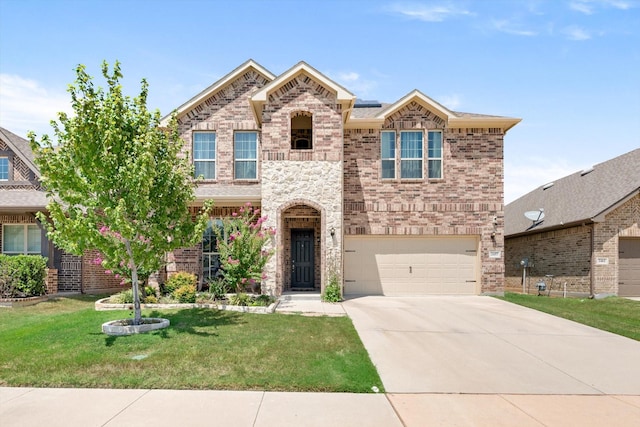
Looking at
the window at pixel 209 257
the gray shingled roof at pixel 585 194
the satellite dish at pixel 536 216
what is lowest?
the window at pixel 209 257

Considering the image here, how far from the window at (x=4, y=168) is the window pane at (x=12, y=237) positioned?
207 cm

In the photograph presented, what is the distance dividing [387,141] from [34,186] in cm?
1390

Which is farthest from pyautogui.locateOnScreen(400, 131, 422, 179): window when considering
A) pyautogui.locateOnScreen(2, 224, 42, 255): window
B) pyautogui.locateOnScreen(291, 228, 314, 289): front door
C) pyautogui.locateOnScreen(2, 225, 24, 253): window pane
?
pyautogui.locateOnScreen(2, 225, 24, 253): window pane

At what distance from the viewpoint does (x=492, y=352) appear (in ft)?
26.4

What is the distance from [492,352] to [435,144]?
9.98m

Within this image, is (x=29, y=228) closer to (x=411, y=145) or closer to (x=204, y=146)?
(x=204, y=146)

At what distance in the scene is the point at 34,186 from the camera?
16.5 metres

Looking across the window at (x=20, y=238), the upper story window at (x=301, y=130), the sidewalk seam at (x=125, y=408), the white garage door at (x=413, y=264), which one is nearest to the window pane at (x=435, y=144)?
the white garage door at (x=413, y=264)

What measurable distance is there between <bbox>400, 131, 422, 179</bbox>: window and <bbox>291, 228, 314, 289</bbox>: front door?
4385 mm

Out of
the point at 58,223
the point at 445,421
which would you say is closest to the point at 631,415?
the point at 445,421

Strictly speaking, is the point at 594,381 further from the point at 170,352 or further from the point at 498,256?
the point at 498,256

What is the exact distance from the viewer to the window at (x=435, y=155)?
53.7ft

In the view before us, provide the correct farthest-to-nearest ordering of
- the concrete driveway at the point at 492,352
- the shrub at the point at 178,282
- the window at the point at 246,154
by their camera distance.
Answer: the window at the point at 246,154, the shrub at the point at 178,282, the concrete driveway at the point at 492,352

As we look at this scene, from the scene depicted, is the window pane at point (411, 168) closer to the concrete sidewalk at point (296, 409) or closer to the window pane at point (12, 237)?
the concrete sidewalk at point (296, 409)
